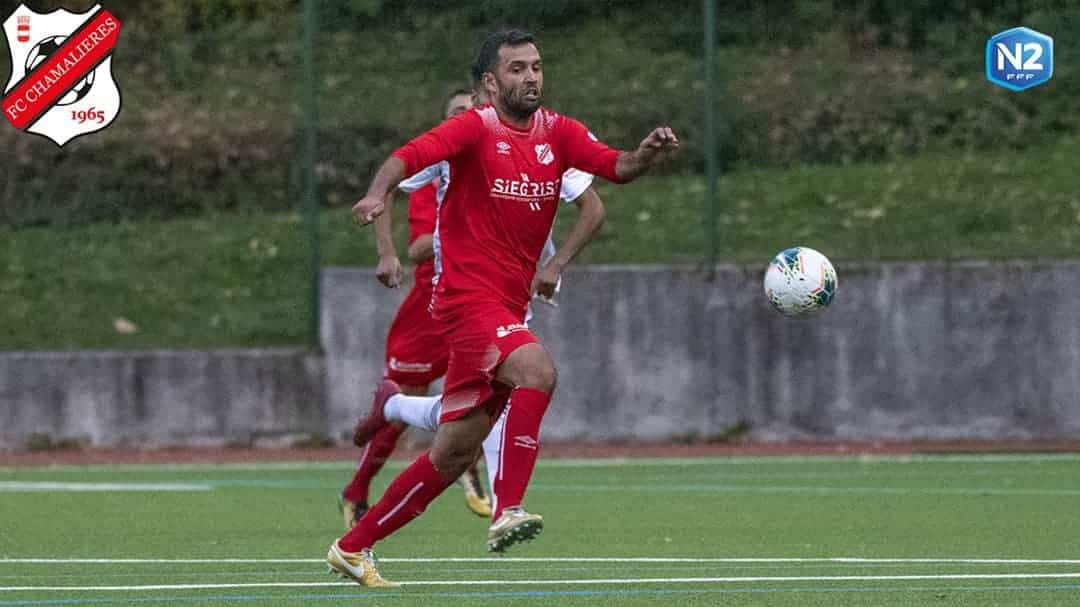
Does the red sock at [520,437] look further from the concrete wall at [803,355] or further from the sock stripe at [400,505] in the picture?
the concrete wall at [803,355]

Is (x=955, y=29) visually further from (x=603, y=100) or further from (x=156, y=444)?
(x=156, y=444)

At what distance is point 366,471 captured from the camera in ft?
34.3

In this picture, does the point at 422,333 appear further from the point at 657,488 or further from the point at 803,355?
the point at 803,355

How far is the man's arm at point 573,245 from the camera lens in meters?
9.12

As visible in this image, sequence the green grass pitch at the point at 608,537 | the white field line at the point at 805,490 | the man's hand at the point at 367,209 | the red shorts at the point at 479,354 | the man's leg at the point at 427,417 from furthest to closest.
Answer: the white field line at the point at 805,490 < the man's leg at the point at 427,417 < the red shorts at the point at 479,354 < the green grass pitch at the point at 608,537 < the man's hand at the point at 367,209

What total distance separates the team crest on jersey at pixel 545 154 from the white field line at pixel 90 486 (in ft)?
17.8

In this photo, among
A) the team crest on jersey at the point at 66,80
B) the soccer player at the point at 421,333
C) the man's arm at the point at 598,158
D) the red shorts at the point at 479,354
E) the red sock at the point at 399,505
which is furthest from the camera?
the team crest on jersey at the point at 66,80

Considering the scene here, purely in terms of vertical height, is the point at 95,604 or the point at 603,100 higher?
the point at 603,100

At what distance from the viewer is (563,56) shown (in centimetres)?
1697

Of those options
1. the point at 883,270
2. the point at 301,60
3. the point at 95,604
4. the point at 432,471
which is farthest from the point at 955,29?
the point at 95,604

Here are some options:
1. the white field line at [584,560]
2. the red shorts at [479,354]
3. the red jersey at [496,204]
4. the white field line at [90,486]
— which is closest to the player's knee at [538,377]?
the red shorts at [479,354]

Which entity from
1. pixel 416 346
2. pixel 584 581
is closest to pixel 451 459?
pixel 584 581

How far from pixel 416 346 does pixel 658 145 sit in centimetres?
357

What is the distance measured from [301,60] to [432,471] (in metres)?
9.79
